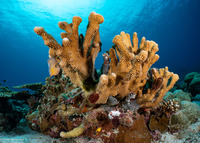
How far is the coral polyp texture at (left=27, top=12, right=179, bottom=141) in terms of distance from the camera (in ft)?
5.77

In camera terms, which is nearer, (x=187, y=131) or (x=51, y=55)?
(x=51, y=55)

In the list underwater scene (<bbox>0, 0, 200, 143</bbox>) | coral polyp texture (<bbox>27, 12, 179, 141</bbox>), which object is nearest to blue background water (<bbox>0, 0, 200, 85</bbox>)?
underwater scene (<bbox>0, 0, 200, 143</bbox>)

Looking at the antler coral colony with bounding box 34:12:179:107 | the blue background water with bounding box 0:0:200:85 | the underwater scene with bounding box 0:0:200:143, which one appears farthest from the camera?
the blue background water with bounding box 0:0:200:85

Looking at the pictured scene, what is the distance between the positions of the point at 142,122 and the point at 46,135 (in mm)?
2547

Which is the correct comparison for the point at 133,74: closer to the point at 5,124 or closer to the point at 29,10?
the point at 5,124

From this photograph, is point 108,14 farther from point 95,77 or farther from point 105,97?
point 105,97

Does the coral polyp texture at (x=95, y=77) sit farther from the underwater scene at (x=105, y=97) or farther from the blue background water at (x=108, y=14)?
the blue background water at (x=108, y=14)

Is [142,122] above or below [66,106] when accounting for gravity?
below

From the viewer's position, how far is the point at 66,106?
2492 mm

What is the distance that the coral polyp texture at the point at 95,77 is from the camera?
5.77 feet

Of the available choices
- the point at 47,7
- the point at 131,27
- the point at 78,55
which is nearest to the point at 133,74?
the point at 78,55

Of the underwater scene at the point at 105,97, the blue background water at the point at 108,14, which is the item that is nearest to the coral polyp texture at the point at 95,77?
the underwater scene at the point at 105,97

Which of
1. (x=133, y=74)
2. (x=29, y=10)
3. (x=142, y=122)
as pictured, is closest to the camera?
(x=133, y=74)

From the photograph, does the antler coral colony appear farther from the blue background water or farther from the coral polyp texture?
the blue background water
